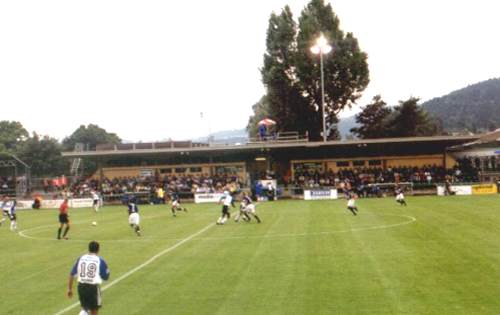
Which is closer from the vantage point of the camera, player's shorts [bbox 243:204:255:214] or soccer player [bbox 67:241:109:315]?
soccer player [bbox 67:241:109:315]

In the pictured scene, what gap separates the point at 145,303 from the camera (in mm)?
12844

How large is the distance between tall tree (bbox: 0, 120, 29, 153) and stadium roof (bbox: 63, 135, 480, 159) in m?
58.2

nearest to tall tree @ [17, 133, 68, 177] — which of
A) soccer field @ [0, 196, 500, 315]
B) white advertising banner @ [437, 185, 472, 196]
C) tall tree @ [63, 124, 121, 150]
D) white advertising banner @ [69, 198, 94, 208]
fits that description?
tall tree @ [63, 124, 121, 150]

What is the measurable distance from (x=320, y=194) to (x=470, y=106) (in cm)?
11663

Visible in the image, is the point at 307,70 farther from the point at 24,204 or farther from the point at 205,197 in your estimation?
the point at 24,204

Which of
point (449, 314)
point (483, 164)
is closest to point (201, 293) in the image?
point (449, 314)

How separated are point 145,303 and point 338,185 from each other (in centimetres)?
3967

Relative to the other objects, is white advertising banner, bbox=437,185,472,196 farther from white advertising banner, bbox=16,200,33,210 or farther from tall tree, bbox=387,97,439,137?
white advertising banner, bbox=16,200,33,210

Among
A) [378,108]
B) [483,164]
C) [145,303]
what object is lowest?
[145,303]

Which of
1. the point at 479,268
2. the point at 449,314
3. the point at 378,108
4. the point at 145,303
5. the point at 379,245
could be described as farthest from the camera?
the point at 378,108

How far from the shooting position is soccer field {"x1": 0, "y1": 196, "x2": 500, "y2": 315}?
12.4 metres

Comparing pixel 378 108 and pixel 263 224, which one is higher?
pixel 378 108

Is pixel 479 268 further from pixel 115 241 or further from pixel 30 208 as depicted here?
pixel 30 208

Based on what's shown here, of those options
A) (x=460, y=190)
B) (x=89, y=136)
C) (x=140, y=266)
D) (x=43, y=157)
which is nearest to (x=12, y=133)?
(x=89, y=136)
